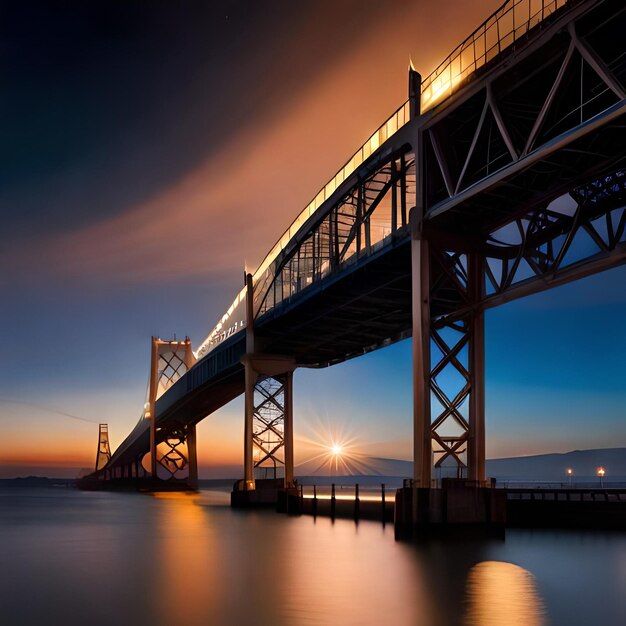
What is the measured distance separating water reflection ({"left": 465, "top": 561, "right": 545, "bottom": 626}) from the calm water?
A: 0.03 metres

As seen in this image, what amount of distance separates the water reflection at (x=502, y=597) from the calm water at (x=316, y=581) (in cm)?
3

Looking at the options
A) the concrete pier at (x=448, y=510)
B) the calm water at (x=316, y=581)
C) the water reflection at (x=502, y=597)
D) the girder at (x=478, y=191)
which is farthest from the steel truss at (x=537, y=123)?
the calm water at (x=316, y=581)

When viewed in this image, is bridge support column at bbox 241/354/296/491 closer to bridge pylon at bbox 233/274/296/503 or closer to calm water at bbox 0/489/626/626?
bridge pylon at bbox 233/274/296/503

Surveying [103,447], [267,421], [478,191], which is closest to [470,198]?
[478,191]

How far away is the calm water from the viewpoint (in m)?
18.0

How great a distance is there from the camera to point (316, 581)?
23406 millimetres

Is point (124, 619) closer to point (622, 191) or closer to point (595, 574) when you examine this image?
point (595, 574)

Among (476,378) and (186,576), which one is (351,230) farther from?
(186,576)

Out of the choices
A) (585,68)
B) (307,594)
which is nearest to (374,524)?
(307,594)

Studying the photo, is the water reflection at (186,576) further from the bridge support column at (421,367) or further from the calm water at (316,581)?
the bridge support column at (421,367)

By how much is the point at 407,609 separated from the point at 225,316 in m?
53.8

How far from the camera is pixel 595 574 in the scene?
24.1 m

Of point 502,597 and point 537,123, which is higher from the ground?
point 537,123

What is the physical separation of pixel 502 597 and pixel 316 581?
582 centimetres
